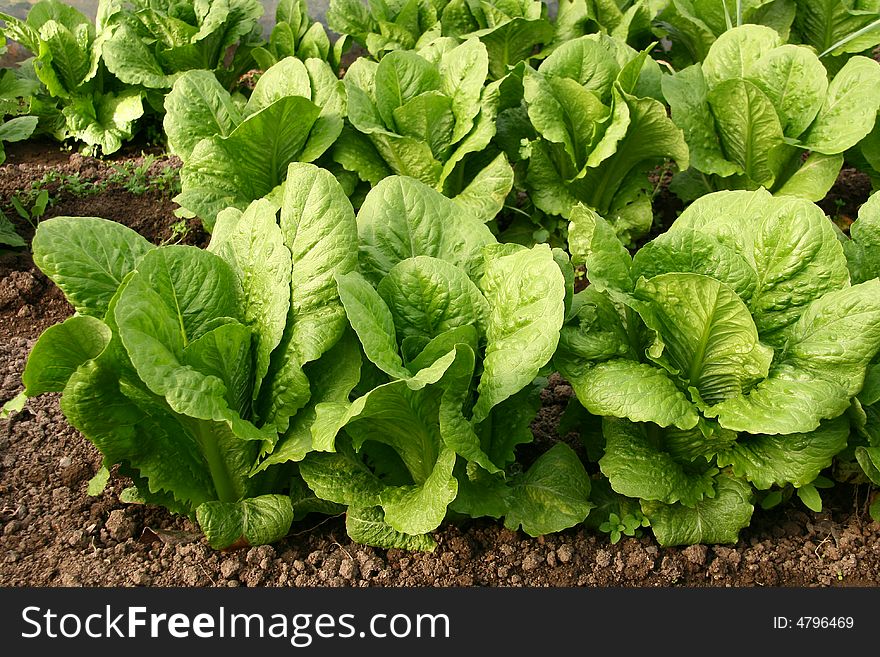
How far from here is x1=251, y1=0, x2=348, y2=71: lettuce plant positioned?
5.30 metres

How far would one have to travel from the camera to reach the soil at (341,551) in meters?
2.67

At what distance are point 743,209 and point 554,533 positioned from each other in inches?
44.0

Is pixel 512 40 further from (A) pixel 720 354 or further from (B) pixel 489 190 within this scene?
(A) pixel 720 354

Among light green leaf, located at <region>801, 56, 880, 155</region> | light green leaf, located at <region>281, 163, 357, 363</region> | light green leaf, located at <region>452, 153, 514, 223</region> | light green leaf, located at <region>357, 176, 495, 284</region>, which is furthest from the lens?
light green leaf, located at <region>452, 153, 514, 223</region>

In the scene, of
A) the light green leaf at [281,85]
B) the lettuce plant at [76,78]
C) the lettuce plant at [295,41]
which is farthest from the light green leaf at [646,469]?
the lettuce plant at [76,78]

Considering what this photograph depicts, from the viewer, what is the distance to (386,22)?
522cm

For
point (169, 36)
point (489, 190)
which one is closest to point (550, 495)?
point (489, 190)

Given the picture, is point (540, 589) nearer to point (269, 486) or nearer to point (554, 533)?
point (554, 533)

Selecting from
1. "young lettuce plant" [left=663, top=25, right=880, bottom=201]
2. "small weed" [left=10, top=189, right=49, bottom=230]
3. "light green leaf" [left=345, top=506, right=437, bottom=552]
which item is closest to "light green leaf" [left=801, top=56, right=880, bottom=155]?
"young lettuce plant" [left=663, top=25, right=880, bottom=201]

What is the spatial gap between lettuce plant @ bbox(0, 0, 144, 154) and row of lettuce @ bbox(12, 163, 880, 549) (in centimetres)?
284

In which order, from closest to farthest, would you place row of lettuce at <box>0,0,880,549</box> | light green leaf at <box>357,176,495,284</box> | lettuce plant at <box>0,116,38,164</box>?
1. row of lettuce at <box>0,0,880,549</box>
2. light green leaf at <box>357,176,495,284</box>
3. lettuce plant at <box>0,116,38,164</box>

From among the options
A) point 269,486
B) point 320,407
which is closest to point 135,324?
point 320,407

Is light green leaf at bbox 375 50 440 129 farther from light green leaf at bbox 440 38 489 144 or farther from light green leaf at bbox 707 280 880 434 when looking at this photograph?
light green leaf at bbox 707 280 880 434

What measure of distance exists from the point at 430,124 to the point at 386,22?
52.2 inches
